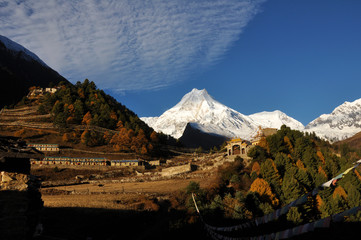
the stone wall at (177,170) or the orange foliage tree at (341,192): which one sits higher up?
the stone wall at (177,170)

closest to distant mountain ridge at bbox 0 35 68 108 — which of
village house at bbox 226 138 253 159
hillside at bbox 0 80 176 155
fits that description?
hillside at bbox 0 80 176 155

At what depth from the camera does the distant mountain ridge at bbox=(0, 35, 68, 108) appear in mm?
126562

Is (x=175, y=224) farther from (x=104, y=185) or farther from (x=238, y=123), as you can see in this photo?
(x=238, y=123)

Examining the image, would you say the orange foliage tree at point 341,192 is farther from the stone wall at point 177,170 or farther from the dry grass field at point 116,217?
the stone wall at point 177,170

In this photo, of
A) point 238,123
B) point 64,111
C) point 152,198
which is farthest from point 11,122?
point 238,123

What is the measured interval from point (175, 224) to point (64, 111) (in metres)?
70.9

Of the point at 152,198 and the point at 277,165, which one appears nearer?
the point at 152,198

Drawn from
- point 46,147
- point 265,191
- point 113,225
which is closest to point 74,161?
point 46,147

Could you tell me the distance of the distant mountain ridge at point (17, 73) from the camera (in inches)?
4983

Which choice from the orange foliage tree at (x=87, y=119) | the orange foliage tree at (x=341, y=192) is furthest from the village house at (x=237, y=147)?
the orange foliage tree at (x=87, y=119)

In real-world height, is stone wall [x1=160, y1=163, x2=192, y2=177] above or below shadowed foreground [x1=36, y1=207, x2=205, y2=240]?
above

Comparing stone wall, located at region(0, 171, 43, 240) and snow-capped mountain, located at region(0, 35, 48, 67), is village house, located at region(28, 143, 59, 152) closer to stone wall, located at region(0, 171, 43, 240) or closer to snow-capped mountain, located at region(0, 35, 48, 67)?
stone wall, located at region(0, 171, 43, 240)

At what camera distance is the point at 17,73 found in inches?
5723

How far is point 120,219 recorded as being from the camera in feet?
76.9
